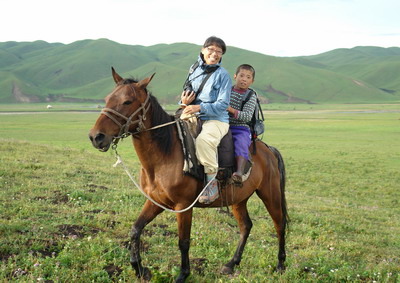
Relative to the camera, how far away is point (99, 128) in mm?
4688

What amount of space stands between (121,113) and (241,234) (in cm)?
349

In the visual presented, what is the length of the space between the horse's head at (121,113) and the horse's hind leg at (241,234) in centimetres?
289

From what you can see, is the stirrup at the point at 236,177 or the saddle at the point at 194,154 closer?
the saddle at the point at 194,154

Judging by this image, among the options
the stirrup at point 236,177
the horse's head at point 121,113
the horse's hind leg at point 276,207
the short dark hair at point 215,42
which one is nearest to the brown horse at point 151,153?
the horse's head at point 121,113

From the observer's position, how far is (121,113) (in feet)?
16.3

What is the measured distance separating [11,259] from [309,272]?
4858 mm

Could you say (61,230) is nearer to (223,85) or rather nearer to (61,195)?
(61,195)

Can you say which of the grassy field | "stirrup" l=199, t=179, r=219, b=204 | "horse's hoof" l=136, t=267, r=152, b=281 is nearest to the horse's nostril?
"stirrup" l=199, t=179, r=219, b=204

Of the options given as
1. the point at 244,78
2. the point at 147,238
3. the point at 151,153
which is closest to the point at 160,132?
the point at 151,153

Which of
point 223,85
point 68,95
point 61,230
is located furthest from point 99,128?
point 68,95

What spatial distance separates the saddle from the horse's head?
773 mm

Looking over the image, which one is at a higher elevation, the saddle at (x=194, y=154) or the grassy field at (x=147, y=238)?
the saddle at (x=194, y=154)

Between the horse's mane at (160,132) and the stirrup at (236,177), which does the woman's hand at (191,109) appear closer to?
the horse's mane at (160,132)

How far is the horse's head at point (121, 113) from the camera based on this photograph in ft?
15.4
